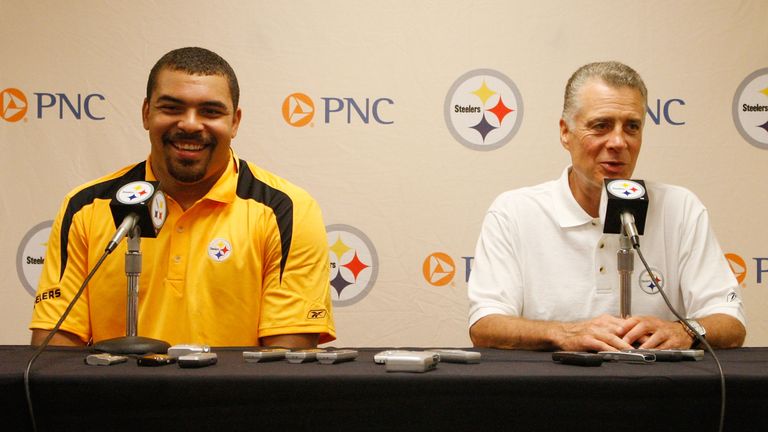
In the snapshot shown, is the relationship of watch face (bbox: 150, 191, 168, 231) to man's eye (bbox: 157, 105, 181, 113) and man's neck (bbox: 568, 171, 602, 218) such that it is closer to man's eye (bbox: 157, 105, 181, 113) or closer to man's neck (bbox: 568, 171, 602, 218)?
man's eye (bbox: 157, 105, 181, 113)

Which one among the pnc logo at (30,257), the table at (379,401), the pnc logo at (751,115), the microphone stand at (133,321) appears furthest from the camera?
the pnc logo at (751,115)

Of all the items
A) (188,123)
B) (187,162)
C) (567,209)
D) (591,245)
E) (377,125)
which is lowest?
(591,245)

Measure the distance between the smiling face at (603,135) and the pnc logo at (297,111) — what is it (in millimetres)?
995

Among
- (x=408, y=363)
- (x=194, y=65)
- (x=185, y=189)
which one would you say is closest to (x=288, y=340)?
(x=185, y=189)

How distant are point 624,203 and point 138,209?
0.94 metres

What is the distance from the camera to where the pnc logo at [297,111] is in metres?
2.74

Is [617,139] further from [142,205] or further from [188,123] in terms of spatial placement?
[142,205]

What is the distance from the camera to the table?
1.10 meters

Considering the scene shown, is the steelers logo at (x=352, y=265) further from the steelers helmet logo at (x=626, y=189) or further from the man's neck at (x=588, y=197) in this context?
the steelers helmet logo at (x=626, y=189)

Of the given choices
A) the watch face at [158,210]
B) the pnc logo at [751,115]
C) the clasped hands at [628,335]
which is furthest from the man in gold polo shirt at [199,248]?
the pnc logo at [751,115]

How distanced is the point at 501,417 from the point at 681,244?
1.17 meters

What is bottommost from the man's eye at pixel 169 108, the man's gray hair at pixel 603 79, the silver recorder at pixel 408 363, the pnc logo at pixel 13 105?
the silver recorder at pixel 408 363

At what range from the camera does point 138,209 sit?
1.47 m

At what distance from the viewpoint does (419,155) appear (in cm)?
275
